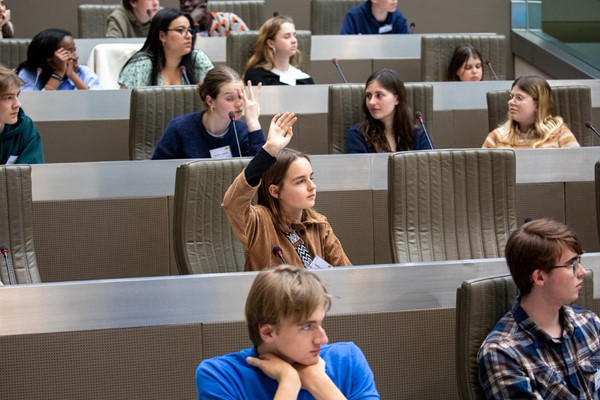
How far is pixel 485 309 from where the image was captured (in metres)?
2.30

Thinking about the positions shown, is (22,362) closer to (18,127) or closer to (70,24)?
(18,127)

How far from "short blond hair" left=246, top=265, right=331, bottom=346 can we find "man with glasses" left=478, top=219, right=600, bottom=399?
0.55 m

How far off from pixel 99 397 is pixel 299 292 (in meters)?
0.75

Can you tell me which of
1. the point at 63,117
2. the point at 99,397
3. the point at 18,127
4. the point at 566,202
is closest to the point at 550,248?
the point at 99,397

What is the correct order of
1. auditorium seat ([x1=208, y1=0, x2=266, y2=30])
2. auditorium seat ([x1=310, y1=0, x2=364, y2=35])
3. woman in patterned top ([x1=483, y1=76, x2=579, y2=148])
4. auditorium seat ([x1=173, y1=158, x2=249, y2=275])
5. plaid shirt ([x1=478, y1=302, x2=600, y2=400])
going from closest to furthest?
plaid shirt ([x1=478, y1=302, x2=600, y2=400])
auditorium seat ([x1=173, y1=158, x2=249, y2=275])
woman in patterned top ([x1=483, y1=76, x2=579, y2=148])
auditorium seat ([x1=208, y1=0, x2=266, y2=30])
auditorium seat ([x1=310, y1=0, x2=364, y2=35])

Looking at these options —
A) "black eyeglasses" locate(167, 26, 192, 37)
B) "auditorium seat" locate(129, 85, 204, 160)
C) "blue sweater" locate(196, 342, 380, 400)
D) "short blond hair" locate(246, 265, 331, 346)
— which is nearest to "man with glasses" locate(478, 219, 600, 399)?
"blue sweater" locate(196, 342, 380, 400)

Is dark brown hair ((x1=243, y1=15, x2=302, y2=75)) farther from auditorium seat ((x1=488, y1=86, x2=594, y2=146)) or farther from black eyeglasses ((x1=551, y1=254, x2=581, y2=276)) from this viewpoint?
black eyeglasses ((x1=551, y1=254, x2=581, y2=276))

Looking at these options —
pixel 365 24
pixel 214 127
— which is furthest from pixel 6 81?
pixel 365 24

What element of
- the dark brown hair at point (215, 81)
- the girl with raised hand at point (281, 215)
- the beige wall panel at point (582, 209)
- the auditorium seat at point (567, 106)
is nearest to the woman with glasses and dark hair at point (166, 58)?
the dark brown hair at point (215, 81)

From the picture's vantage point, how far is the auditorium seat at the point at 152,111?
4270mm

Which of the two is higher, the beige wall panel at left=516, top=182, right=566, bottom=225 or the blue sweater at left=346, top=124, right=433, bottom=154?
the blue sweater at left=346, top=124, right=433, bottom=154

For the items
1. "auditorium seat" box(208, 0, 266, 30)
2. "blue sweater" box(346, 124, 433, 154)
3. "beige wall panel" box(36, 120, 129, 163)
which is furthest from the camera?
"auditorium seat" box(208, 0, 266, 30)

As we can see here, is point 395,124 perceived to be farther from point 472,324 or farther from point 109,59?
point 472,324

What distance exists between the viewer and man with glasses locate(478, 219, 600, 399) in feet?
7.30
